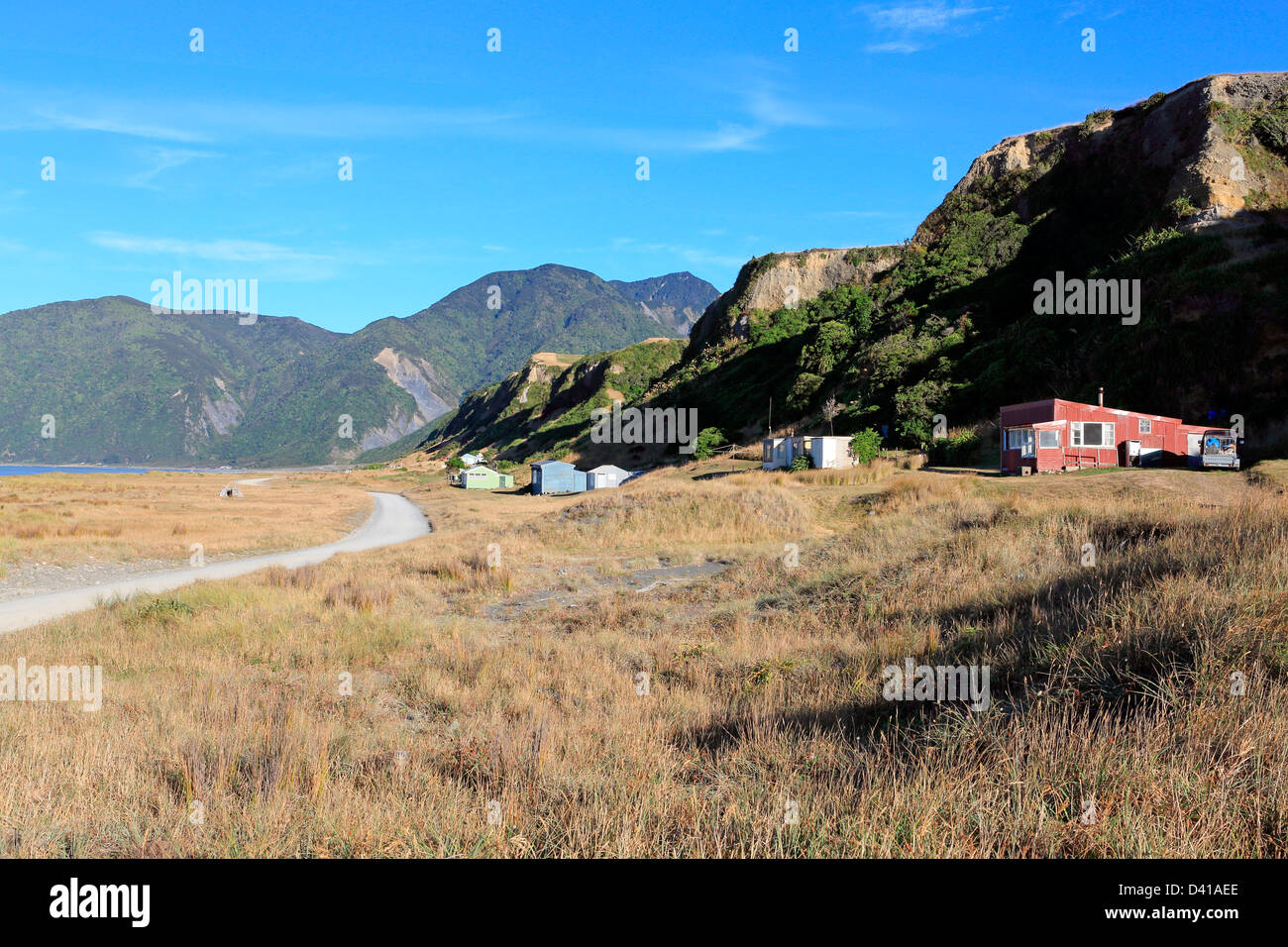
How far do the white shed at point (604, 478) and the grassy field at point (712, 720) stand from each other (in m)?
59.6

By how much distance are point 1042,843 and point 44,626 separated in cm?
1712

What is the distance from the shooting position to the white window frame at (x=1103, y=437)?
33500mm

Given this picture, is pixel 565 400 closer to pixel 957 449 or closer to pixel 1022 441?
pixel 957 449

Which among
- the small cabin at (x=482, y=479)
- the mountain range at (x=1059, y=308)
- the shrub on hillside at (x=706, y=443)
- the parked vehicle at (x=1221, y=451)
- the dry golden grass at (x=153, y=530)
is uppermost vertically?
the mountain range at (x=1059, y=308)

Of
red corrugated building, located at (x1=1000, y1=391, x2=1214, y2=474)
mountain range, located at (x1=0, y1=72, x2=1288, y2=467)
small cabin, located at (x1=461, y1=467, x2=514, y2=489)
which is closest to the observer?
red corrugated building, located at (x1=1000, y1=391, x2=1214, y2=474)

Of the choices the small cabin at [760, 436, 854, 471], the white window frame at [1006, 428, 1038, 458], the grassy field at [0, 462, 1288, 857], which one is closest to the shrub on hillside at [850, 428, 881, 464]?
the small cabin at [760, 436, 854, 471]

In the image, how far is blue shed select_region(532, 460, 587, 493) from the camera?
77.1 m

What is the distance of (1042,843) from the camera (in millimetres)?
3652

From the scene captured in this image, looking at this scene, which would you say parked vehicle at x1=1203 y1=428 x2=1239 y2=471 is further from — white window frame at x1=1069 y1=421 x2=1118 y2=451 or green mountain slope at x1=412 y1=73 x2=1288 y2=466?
white window frame at x1=1069 y1=421 x2=1118 y2=451

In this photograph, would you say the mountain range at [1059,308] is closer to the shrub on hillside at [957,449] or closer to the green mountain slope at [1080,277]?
the green mountain slope at [1080,277]

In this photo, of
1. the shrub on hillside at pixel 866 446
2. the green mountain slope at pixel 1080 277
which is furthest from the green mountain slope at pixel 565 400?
the shrub on hillside at pixel 866 446

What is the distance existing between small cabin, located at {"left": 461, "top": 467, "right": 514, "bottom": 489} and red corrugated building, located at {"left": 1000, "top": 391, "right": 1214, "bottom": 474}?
2861 inches

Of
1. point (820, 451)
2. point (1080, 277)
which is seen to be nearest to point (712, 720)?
point (820, 451)
